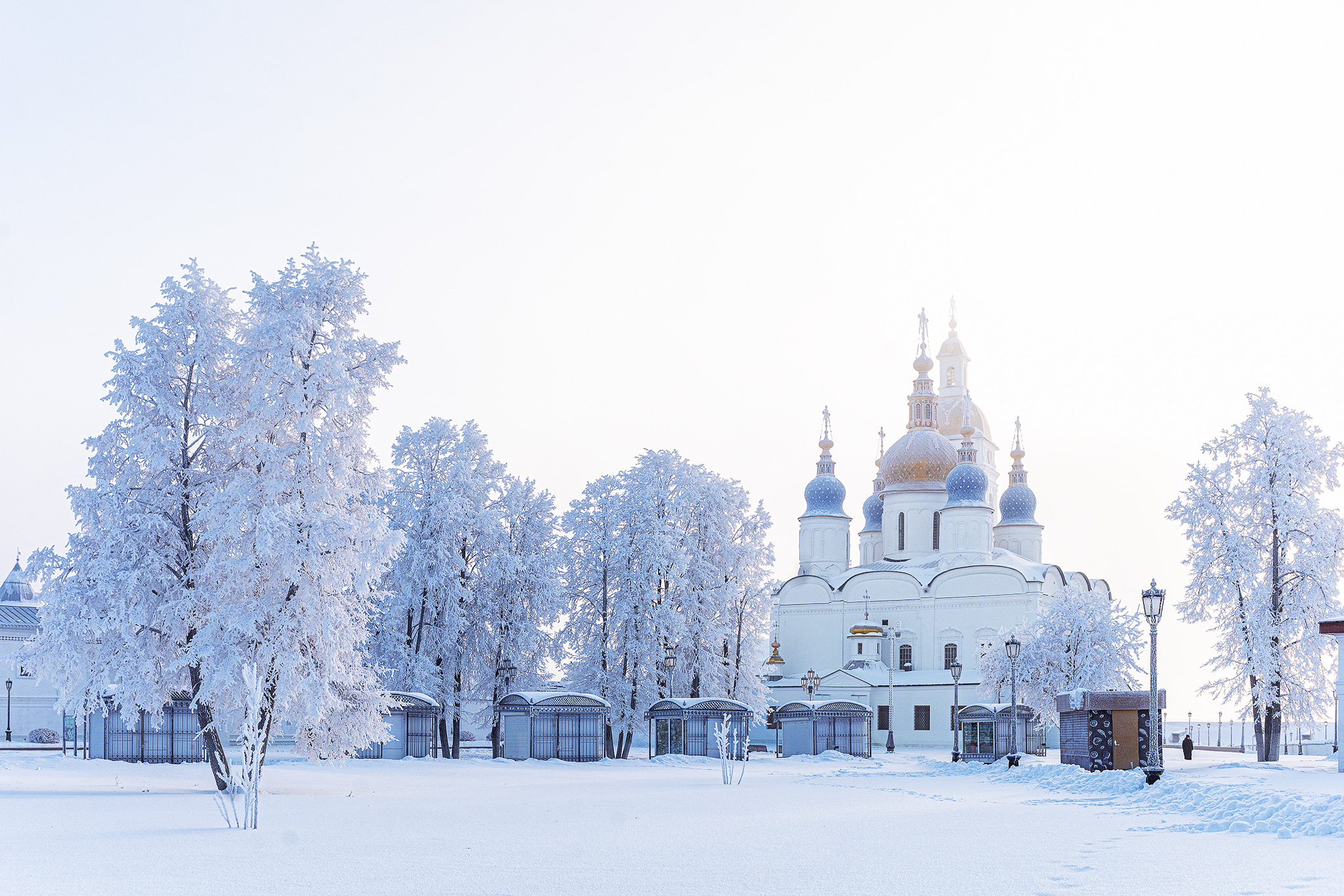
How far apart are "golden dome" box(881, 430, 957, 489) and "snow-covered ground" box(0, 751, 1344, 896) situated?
44746 millimetres

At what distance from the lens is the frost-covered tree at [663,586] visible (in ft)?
133

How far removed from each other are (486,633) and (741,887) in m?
30.0

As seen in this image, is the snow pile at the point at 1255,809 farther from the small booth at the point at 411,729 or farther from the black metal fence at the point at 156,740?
the black metal fence at the point at 156,740

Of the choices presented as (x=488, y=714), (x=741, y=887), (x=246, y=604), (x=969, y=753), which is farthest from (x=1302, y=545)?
(x=741, y=887)

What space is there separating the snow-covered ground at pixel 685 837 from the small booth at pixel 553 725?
10.8 metres

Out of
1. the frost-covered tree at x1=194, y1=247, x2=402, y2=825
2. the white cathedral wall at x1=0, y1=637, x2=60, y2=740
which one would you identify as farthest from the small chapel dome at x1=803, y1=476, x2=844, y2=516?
the frost-covered tree at x1=194, y1=247, x2=402, y2=825

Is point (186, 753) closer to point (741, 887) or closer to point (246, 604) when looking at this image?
point (246, 604)

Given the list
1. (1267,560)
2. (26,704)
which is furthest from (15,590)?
(1267,560)

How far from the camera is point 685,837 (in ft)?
46.2

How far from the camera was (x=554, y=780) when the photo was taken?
87.7ft

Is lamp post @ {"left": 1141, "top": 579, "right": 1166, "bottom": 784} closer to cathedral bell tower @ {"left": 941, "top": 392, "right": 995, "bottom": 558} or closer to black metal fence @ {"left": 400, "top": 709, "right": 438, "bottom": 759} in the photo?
black metal fence @ {"left": 400, "top": 709, "right": 438, "bottom": 759}

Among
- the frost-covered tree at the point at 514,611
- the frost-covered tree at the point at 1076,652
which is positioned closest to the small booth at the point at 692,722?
the frost-covered tree at the point at 514,611

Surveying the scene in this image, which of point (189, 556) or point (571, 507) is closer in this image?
point (189, 556)

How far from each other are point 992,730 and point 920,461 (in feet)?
91.5
